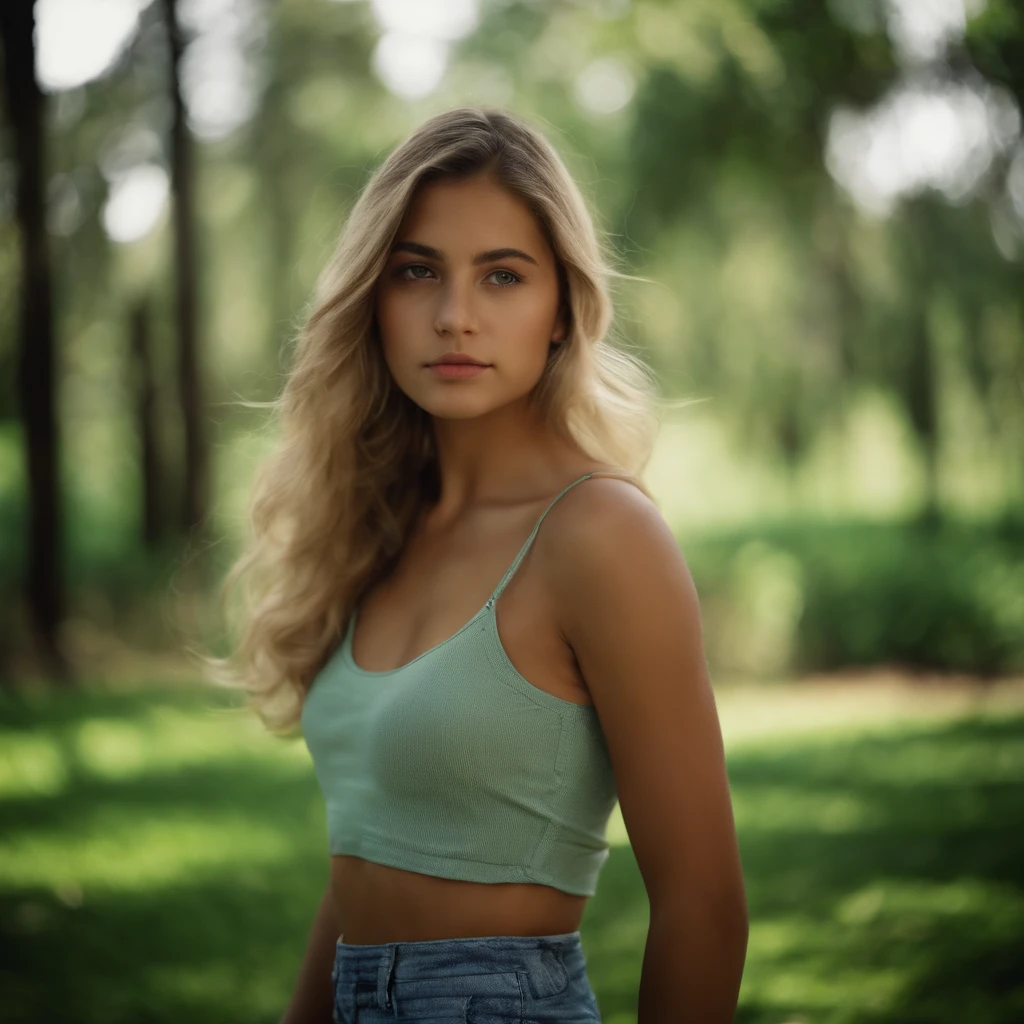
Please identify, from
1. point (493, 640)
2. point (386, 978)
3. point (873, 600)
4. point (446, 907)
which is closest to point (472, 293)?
point (493, 640)

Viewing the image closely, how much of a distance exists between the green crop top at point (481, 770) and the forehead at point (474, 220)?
389 millimetres

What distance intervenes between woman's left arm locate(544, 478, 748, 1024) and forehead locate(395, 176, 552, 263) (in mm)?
530

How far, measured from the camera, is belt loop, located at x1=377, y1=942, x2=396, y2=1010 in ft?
5.16

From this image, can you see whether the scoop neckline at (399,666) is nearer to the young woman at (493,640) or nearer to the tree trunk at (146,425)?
the young woman at (493,640)

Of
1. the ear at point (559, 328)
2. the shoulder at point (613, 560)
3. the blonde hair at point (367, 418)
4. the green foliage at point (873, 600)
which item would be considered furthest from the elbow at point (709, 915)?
the green foliage at point (873, 600)

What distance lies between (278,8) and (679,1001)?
10.2 metres

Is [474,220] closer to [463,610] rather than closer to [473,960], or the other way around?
[463,610]

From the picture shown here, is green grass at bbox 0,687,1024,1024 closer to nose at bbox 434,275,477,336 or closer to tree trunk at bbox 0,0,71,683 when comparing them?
tree trunk at bbox 0,0,71,683

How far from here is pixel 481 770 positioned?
1493mm

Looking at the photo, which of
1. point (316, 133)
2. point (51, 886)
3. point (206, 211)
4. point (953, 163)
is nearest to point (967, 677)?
point (953, 163)

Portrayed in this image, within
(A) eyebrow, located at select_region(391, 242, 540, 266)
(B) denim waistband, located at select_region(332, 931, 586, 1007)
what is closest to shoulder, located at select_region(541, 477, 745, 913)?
(B) denim waistband, located at select_region(332, 931, 586, 1007)

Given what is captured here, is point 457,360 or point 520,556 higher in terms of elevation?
point 457,360

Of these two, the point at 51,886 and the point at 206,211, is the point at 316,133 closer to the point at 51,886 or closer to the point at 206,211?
the point at 206,211

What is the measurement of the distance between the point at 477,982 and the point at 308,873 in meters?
3.25
